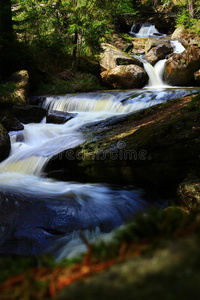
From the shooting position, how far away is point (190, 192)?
12.1ft

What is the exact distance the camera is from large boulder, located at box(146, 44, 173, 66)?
18.5 meters

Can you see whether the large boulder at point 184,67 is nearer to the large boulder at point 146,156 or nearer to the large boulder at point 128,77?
the large boulder at point 128,77

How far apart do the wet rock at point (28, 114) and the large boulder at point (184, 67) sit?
398 inches

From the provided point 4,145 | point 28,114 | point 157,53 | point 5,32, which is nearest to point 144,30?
point 157,53

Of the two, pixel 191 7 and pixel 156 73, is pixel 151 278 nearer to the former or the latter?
pixel 156 73

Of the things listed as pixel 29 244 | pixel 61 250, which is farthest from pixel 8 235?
pixel 61 250

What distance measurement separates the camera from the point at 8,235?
3340mm

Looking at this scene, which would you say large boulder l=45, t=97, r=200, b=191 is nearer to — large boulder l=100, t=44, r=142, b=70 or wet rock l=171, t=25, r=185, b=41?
large boulder l=100, t=44, r=142, b=70

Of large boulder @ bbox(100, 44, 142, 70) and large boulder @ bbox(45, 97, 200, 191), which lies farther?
large boulder @ bbox(100, 44, 142, 70)

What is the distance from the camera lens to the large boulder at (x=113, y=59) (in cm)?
1711

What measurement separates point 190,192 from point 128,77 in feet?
43.4

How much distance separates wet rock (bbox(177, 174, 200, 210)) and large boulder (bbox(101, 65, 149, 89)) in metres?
12.7

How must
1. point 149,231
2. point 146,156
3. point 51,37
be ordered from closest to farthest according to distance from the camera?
point 149,231
point 146,156
point 51,37

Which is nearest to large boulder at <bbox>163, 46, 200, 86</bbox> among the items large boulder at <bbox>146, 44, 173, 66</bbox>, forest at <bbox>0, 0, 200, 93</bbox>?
large boulder at <bbox>146, 44, 173, 66</bbox>
